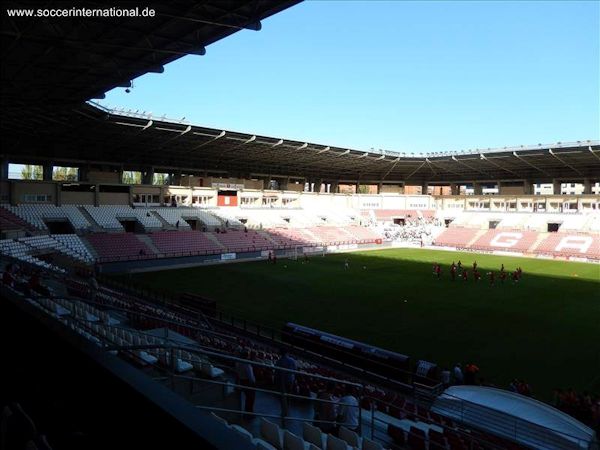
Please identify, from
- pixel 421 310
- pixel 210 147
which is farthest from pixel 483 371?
pixel 210 147

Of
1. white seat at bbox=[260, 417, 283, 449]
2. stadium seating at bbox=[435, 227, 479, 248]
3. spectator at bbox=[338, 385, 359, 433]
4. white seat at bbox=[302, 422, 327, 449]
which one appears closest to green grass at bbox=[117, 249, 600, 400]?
spectator at bbox=[338, 385, 359, 433]

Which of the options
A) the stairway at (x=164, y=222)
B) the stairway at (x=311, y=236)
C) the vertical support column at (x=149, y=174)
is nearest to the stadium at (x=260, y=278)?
the stairway at (x=164, y=222)

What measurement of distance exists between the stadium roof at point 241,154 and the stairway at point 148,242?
892 cm

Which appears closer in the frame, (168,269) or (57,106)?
(57,106)

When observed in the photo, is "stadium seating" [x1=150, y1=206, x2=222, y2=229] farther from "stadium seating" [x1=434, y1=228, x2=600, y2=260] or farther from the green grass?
"stadium seating" [x1=434, y1=228, x2=600, y2=260]

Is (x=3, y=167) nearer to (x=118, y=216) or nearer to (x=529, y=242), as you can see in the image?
(x=118, y=216)

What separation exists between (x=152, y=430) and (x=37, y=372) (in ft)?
7.62

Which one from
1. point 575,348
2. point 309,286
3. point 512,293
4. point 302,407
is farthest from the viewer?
point 309,286

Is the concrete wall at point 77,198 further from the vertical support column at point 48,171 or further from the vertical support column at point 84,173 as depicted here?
the vertical support column at point 48,171

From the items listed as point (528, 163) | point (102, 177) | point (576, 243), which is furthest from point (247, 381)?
point (528, 163)

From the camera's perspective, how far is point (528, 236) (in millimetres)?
54156

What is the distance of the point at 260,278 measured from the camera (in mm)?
33219

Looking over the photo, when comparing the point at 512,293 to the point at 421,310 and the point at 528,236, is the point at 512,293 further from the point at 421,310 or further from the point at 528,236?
the point at 528,236

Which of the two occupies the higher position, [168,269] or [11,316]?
[11,316]
